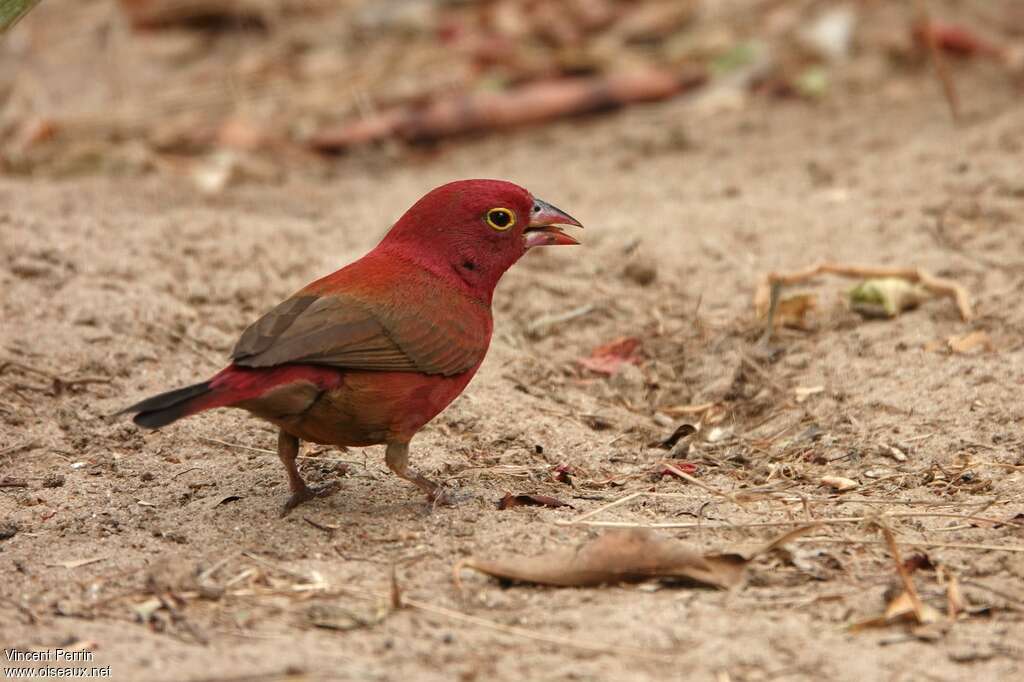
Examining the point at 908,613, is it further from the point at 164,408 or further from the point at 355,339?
the point at 164,408

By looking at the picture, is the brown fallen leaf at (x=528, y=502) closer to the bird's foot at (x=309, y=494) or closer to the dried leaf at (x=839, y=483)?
the bird's foot at (x=309, y=494)

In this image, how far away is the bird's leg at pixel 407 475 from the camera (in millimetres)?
4172

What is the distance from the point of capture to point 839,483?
4.25 metres

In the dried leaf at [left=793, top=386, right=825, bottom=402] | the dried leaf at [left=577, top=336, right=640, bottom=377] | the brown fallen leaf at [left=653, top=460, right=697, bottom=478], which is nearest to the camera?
the brown fallen leaf at [left=653, top=460, right=697, bottom=478]

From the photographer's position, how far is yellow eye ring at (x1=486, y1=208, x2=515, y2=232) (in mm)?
4602

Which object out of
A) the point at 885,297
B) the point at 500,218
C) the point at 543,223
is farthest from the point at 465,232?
the point at 885,297

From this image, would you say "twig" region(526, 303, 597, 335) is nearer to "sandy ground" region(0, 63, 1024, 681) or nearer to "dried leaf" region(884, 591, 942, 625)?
"sandy ground" region(0, 63, 1024, 681)

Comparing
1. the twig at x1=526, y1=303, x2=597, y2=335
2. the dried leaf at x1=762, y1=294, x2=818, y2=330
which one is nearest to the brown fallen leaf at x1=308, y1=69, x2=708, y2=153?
the twig at x1=526, y1=303, x2=597, y2=335

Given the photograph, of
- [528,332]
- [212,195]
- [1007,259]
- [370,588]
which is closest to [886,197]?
[1007,259]

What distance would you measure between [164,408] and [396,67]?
6422 mm

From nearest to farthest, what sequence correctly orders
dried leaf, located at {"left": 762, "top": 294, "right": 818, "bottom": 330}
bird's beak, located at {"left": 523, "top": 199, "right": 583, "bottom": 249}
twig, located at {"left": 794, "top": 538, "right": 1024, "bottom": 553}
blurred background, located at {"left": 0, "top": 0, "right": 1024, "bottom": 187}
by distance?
A: twig, located at {"left": 794, "top": 538, "right": 1024, "bottom": 553}
bird's beak, located at {"left": 523, "top": 199, "right": 583, "bottom": 249}
dried leaf, located at {"left": 762, "top": 294, "right": 818, "bottom": 330}
blurred background, located at {"left": 0, "top": 0, "right": 1024, "bottom": 187}

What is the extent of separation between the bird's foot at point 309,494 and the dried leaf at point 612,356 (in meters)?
1.31

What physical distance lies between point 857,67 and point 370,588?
6350 millimetres

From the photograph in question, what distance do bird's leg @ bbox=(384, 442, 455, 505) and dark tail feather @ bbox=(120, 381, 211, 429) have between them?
2.65 ft
